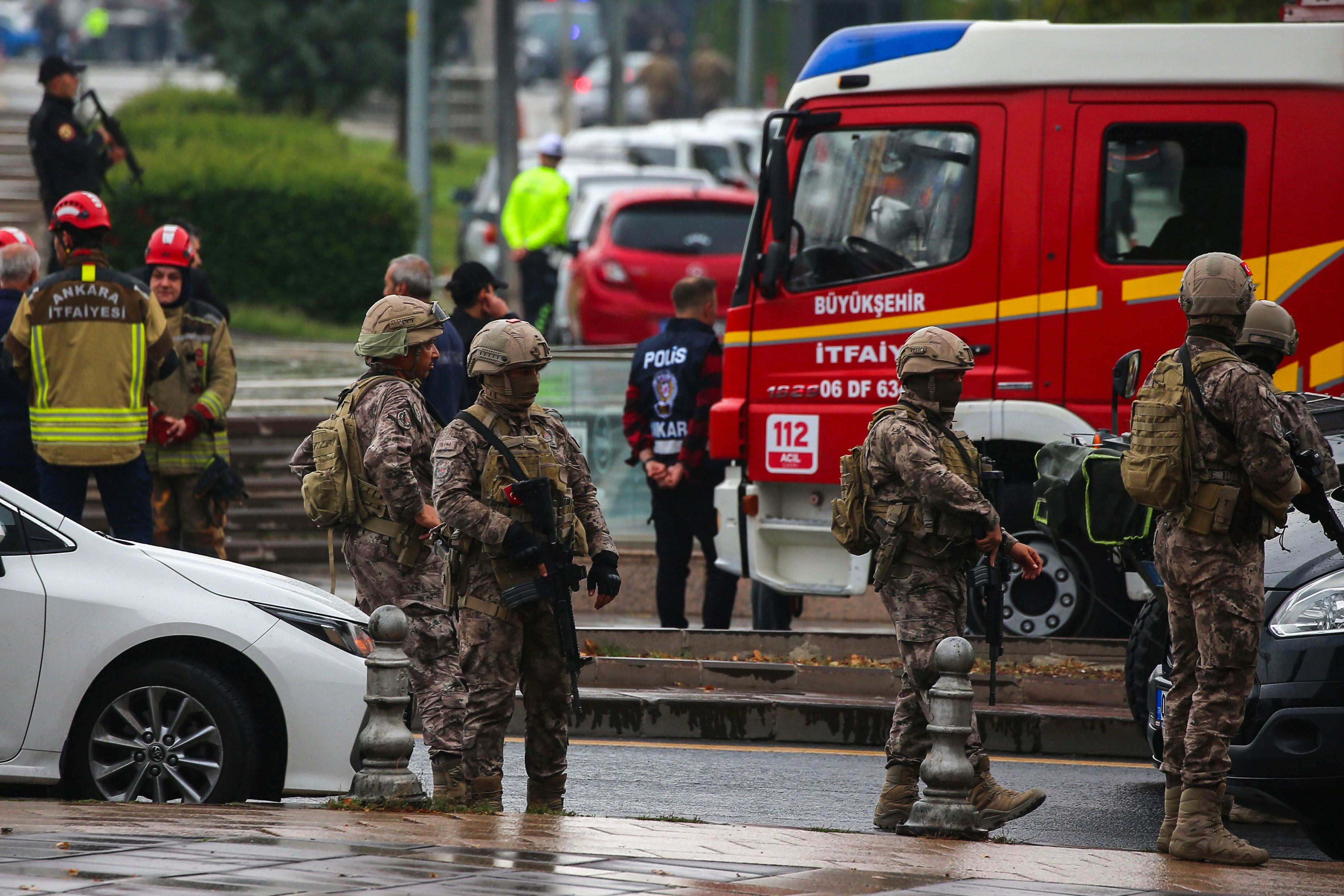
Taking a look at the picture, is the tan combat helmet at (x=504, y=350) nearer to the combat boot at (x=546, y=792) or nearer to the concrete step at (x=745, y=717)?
the combat boot at (x=546, y=792)

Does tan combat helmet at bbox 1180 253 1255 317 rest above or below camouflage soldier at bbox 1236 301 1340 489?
above

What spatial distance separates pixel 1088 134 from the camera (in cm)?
938

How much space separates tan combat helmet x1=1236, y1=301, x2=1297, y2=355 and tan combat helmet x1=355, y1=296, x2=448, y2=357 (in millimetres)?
2924

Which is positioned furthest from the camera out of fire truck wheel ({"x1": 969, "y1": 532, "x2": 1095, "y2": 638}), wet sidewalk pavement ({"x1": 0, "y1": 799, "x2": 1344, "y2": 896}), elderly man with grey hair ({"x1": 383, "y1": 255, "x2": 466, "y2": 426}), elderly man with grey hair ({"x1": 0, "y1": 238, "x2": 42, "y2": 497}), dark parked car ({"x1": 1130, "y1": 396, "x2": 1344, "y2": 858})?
fire truck wheel ({"x1": 969, "y1": 532, "x2": 1095, "y2": 638})

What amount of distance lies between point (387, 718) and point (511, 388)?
3.94ft

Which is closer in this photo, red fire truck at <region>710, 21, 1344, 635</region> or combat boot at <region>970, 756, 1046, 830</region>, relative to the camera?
combat boot at <region>970, 756, 1046, 830</region>

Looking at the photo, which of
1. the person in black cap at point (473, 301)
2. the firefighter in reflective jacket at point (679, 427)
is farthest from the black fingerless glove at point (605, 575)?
the firefighter in reflective jacket at point (679, 427)

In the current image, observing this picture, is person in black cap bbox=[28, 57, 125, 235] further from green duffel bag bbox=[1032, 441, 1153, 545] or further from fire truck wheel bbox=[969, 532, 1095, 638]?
green duffel bag bbox=[1032, 441, 1153, 545]

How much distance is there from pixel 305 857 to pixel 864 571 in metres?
5.08

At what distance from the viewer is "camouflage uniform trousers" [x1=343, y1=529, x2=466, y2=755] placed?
23.4ft

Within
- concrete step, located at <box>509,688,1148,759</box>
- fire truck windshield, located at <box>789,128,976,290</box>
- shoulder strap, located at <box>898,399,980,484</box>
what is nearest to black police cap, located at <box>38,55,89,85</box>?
fire truck windshield, located at <box>789,128,976,290</box>

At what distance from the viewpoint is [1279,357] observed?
6.48 m

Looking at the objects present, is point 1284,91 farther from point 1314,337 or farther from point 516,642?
point 516,642

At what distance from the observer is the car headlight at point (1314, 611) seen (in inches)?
252
